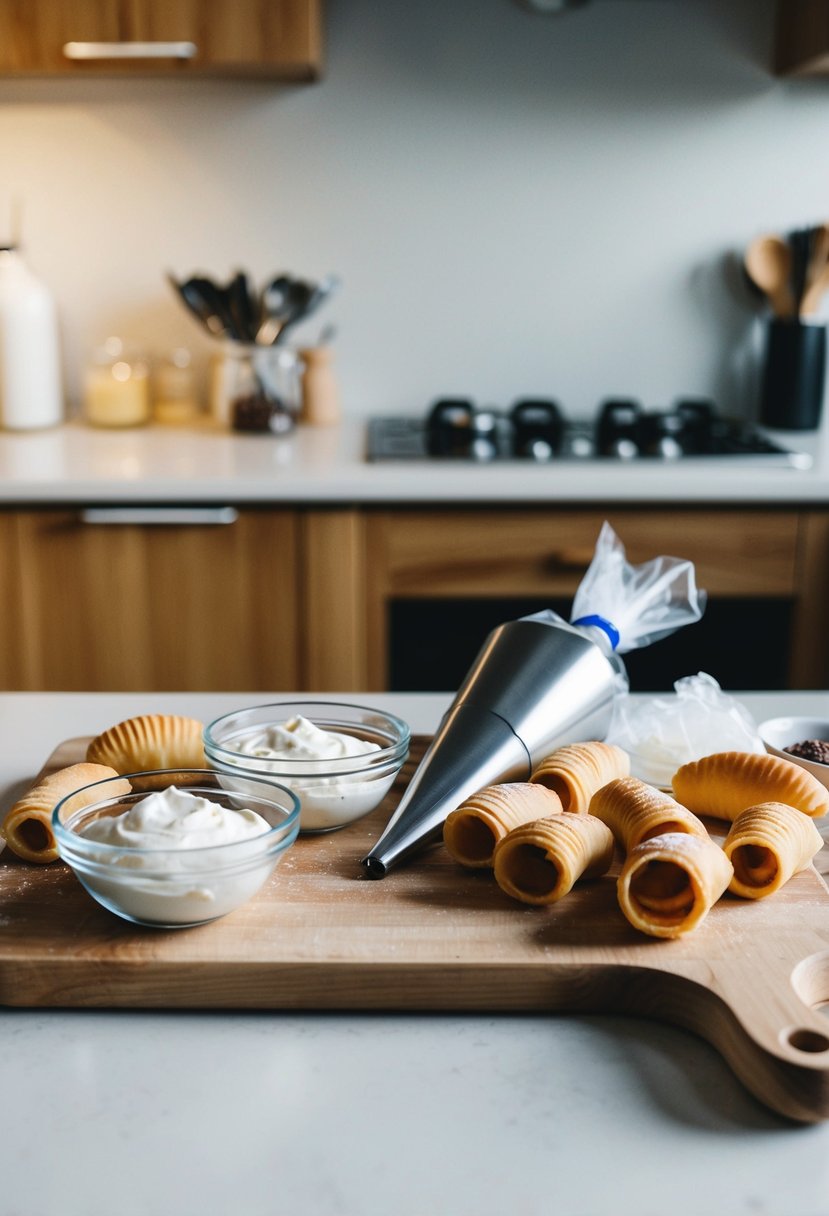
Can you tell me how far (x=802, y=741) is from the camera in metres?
1.02

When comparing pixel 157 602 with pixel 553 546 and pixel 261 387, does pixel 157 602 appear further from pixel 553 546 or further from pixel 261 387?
pixel 553 546

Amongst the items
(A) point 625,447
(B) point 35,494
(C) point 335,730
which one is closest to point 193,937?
(C) point 335,730

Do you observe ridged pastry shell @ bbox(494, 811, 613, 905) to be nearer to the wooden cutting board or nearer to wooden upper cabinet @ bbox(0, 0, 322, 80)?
the wooden cutting board

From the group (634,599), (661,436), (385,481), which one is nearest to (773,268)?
(661,436)

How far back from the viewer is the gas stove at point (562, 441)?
2.08m

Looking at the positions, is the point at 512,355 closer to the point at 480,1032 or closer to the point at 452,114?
the point at 452,114

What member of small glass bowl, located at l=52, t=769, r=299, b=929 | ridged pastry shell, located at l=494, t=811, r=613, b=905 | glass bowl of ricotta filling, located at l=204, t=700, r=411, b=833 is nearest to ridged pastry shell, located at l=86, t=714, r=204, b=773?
glass bowl of ricotta filling, located at l=204, t=700, r=411, b=833

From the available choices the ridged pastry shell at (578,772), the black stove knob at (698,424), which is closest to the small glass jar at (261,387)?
the black stove knob at (698,424)

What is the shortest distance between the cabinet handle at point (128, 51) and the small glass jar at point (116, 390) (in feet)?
1.85

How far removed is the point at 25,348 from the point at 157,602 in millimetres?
653

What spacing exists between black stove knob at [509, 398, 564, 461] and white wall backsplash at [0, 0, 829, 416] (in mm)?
373

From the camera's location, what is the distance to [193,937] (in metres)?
0.73

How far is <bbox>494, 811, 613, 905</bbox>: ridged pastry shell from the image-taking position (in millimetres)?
756

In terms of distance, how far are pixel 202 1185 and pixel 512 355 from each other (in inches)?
84.6
